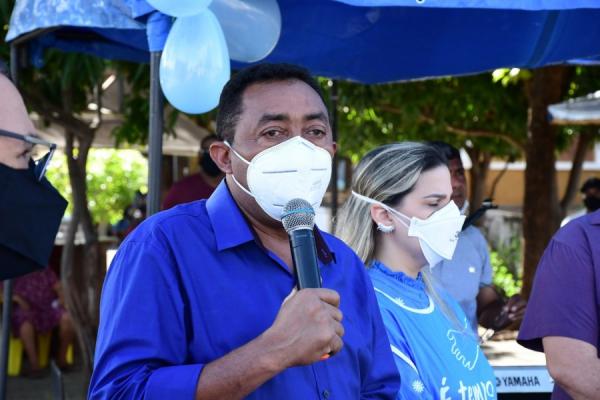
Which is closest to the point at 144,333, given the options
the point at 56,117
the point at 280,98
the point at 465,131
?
the point at 280,98

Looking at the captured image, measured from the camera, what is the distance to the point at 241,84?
246 cm

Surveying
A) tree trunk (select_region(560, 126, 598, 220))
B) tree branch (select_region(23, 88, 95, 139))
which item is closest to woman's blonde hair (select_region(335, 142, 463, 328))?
tree branch (select_region(23, 88, 95, 139))

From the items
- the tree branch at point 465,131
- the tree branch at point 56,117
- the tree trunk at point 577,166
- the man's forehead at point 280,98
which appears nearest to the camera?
the man's forehead at point 280,98

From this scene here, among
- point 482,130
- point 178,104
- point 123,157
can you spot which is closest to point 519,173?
point 123,157

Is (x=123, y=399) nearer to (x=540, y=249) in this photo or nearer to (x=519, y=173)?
(x=540, y=249)

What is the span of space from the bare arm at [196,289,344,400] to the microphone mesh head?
0.19 m

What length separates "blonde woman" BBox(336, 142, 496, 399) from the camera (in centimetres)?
319

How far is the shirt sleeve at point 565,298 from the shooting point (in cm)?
314

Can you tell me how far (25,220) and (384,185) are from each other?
1.50 metres

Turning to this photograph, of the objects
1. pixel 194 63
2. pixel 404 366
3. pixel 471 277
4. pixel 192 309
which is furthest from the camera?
pixel 471 277

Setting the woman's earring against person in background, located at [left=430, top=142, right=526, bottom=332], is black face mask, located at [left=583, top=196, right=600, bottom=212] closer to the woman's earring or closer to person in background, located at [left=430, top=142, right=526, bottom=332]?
person in background, located at [left=430, top=142, right=526, bottom=332]

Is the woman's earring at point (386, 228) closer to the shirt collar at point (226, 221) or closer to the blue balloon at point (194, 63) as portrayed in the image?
the blue balloon at point (194, 63)

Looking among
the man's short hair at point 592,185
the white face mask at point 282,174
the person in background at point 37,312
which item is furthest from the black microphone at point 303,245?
the person in background at point 37,312

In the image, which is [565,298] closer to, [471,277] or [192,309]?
[192,309]
